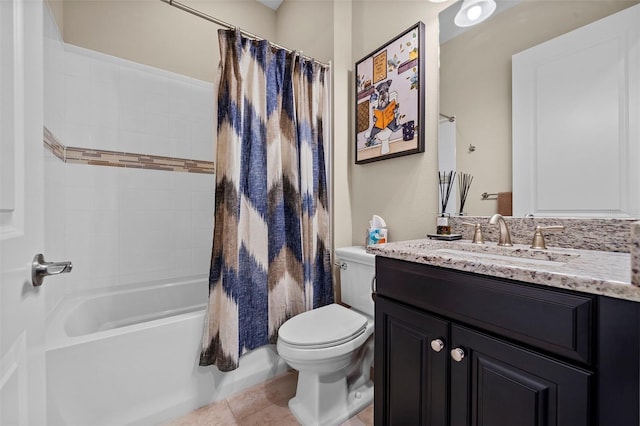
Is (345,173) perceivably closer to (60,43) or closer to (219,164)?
(219,164)

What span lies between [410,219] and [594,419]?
1.11 meters

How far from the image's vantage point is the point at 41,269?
0.61 meters

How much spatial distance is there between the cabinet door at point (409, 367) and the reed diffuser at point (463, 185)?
0.64m

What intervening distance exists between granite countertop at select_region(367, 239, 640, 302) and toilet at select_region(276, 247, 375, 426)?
53 cm

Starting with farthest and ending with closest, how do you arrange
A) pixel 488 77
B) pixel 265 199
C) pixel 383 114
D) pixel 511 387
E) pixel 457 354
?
pixel 383 114
pixel 265 199
pixel 488 77
pixel 457 354
pixel 511 387

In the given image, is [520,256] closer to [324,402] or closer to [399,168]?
[399,168]

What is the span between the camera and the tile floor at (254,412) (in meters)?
1.38

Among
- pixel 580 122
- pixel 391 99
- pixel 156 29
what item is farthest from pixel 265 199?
pixel 156 29

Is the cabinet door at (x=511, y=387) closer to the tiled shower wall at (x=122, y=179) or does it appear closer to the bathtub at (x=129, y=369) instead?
the bathtub at (x=129, y=369)

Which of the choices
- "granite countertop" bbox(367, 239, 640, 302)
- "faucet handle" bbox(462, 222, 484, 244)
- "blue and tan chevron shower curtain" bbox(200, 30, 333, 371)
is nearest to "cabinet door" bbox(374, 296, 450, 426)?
"granite countertop" bbox(367, 239, 640, 302)

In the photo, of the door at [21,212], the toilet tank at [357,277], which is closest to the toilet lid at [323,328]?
the toilet tank at [357,277]

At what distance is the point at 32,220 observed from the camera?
613mm

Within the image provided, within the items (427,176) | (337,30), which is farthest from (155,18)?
(427,176)

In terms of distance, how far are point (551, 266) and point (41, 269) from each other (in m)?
1.19
